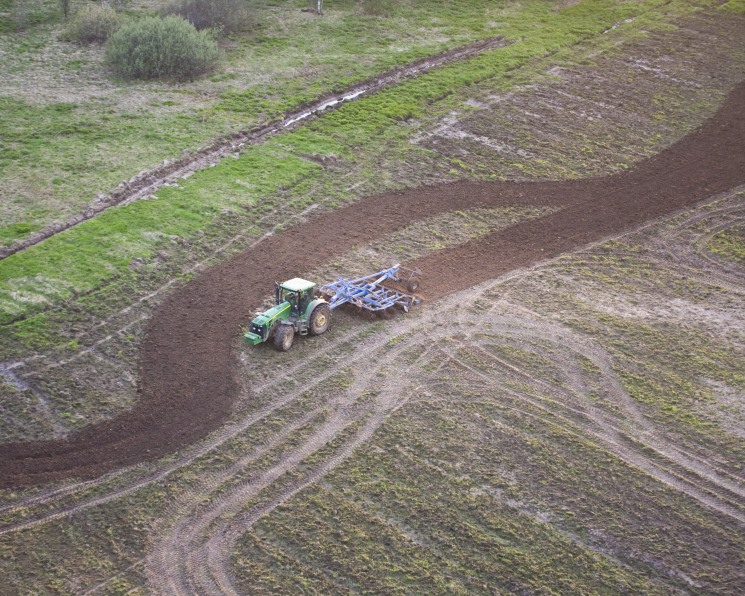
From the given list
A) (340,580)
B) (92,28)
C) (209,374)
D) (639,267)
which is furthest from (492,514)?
(92,28)

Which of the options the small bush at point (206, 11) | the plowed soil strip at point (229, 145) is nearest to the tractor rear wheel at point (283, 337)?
the plowed soil strip at point (229, 145)

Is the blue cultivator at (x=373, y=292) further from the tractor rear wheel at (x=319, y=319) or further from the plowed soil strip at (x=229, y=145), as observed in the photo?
the plowed soil strip at (x=229, y=145)

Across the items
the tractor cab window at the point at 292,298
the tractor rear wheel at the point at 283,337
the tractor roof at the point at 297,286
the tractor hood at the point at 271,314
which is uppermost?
the tractor roof at the point at 297,286

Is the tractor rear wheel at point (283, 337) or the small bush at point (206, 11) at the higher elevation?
the small bush at point (206, 11)

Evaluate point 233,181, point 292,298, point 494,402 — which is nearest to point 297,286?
point 292,298

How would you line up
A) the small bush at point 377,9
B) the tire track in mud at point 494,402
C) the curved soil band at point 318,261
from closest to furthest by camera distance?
the tire track in mud at point 494,402 → the curved soil band at point 318,261 → the small bush at point 377,9

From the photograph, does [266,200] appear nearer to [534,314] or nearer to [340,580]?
[534,314]

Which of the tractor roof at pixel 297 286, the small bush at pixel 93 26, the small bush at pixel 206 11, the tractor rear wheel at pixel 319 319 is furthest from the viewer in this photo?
the small bush at pixel 206 11

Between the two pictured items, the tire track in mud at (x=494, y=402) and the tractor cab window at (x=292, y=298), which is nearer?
the tire track in mud at (x=494, y=402)
